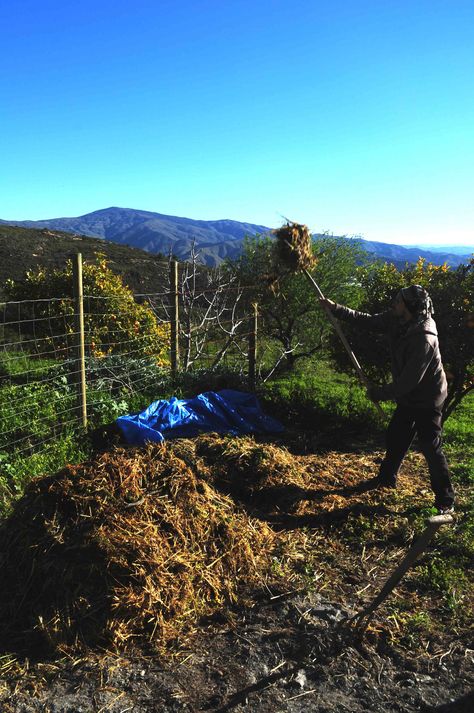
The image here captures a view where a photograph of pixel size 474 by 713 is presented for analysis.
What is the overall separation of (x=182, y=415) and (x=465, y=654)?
387 centimetres

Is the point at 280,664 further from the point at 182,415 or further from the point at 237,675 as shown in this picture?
the point at 182,415

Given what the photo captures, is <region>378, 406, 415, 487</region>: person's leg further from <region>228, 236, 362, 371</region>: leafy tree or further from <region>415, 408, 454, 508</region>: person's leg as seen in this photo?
<region>228, 236, 362, 371</region>: leafy tree

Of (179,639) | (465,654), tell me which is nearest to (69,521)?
(179,639)

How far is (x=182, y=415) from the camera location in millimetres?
6070

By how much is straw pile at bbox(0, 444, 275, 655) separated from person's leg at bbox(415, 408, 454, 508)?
1598 mm

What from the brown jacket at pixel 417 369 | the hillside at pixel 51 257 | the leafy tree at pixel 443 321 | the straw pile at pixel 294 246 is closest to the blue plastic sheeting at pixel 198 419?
the leafy tree at pixel 443 321

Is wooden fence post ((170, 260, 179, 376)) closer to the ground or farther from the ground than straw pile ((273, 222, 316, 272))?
closer to the ground

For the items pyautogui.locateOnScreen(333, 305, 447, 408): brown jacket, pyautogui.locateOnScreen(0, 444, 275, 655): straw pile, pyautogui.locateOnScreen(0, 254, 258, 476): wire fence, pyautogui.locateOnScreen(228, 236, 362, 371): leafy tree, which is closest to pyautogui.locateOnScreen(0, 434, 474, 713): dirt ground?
pyautogui.locateOnScreen(0, 444, 275, 655): straw pile

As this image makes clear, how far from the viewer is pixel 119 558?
3053 mm

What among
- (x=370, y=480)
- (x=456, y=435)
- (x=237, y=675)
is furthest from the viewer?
(x=456, y=435)

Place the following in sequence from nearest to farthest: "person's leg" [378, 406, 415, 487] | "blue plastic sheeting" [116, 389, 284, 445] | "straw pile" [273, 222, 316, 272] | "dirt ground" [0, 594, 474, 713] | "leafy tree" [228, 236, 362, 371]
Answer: "dirt ground" [0, 594, 474, 713] < "person's leg" [378, 406, 415, 487] < "straw pile" [273, 222, 316, 272] < "blue plastic sheeting" [116, 389, 284, 445] < "leafy tree" [228, 236, 362, 371]

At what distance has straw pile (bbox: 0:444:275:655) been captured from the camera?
289 centimetres

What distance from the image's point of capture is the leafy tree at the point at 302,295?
1252 cm

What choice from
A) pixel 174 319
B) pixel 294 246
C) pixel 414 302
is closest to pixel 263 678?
pixel 414 302
